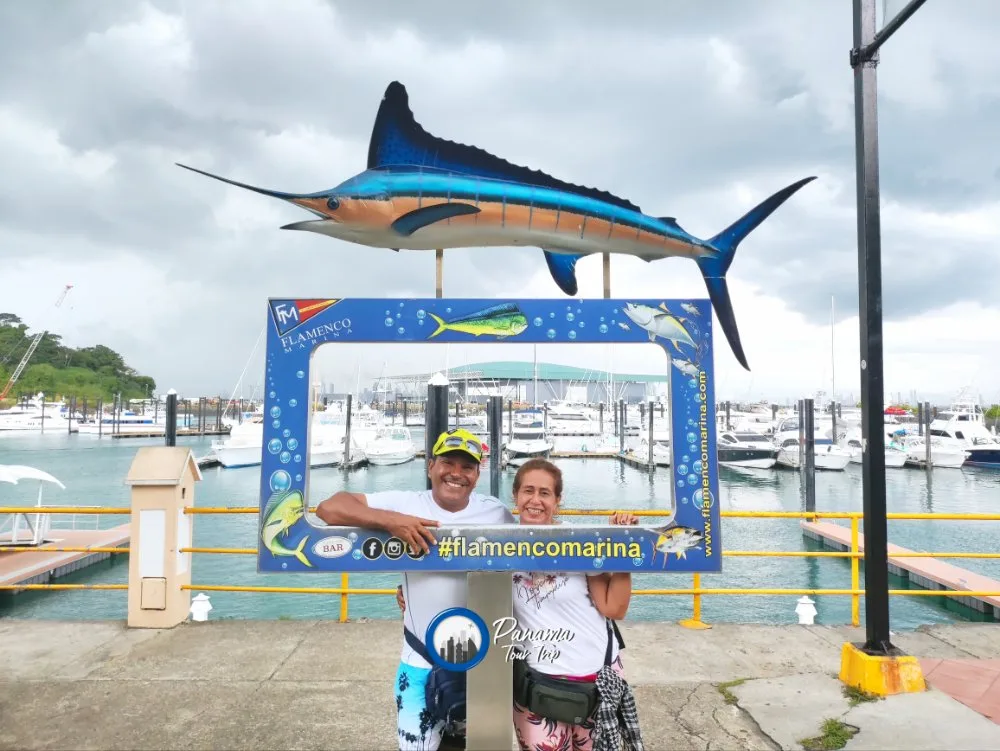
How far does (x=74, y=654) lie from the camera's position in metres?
4.47

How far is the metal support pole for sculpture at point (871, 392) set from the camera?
3.68 meters

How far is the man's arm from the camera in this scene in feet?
7.19

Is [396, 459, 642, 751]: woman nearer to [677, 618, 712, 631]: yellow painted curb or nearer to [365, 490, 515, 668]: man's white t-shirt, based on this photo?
[365, 490, 515, 668]: man's white t-shirt

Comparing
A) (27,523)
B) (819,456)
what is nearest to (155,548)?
(27,523)

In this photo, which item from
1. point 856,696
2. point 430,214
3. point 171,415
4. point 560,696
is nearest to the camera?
point 560,696

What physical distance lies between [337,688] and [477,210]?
10.0 ft

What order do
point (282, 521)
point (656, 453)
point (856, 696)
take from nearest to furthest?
point (282, 521), point (856, 696), point (656, 453)

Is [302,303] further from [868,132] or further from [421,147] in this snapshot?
[868,132]

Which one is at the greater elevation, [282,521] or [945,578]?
[282,521]

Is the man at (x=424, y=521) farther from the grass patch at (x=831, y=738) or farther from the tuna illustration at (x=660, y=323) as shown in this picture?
the grass patch at (x=831, y=738)

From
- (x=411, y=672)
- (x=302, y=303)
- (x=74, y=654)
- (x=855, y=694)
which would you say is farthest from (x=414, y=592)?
(x=74, y=654)

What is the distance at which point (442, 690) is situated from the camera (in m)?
2.21

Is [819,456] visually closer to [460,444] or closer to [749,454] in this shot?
[749,454]

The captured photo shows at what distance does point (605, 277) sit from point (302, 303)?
145 centimetres
